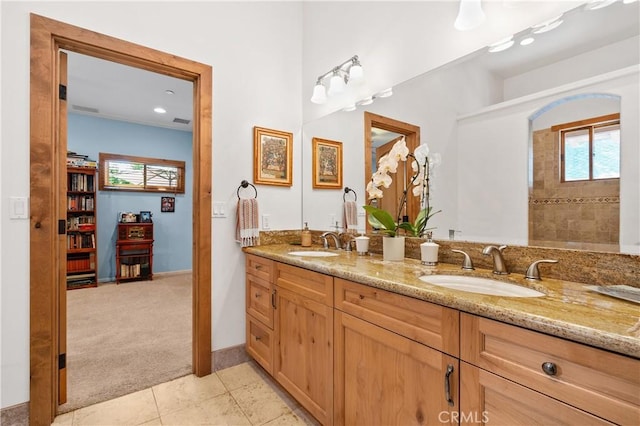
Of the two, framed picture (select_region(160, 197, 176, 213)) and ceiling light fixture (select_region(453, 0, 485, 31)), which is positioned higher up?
ceiling light fixture (select_region(453, 0, 485, 31))

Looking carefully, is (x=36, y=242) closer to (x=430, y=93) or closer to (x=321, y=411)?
(x=321, y=411)

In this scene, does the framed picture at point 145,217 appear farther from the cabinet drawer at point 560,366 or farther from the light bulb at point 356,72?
the cabinet drawer at point 560,366

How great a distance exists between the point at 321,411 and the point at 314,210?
1.48 meters

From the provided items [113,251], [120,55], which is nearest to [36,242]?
[120,55]

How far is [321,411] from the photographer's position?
145 centimetres

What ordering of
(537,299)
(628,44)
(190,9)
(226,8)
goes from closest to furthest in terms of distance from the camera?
(537,299) → (628,44) → (190,9) → (226,8)

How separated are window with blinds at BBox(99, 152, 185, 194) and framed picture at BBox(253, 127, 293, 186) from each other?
144 inches

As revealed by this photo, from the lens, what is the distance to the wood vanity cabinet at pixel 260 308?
75.1 inches

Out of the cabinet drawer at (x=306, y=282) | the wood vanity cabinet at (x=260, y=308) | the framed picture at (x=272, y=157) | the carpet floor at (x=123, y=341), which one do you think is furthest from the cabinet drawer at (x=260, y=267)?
the carpet floor at (x=123, y=341)

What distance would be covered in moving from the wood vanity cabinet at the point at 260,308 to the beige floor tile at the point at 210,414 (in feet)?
0.95

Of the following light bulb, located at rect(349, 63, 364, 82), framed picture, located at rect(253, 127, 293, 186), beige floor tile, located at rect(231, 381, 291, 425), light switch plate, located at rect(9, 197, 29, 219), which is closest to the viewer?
light switch plate, located at rect(9, 197, 29, 219)

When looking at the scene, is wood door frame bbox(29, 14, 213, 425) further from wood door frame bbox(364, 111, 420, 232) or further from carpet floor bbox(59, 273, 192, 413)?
wood door frame bbox(364, 111, 420, 232)

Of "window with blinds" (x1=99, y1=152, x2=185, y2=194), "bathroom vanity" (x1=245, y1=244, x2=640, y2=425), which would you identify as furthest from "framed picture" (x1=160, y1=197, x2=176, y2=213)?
"bathroom vanity" (x1=245, y1=244, x2=640, y2=425)

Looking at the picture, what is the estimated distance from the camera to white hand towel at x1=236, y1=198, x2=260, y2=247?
2.19m
